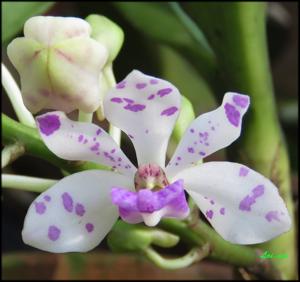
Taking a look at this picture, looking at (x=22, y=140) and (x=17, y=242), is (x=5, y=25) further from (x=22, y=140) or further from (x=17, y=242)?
(x=17, y=242)

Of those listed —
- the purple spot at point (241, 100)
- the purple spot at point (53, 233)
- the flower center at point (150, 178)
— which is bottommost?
the purple spot at point (53, 233)

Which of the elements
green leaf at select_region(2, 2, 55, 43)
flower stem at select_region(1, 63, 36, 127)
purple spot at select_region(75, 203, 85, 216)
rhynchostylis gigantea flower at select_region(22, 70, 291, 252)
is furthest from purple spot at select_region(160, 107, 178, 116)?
green leaf at select_region(2, 2, 55, 43)

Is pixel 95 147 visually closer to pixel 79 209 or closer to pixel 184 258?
pixel 79 209

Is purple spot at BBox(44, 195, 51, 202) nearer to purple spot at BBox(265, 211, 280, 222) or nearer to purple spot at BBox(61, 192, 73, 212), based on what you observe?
purple spot at BBox(61, 192, 73, 212)

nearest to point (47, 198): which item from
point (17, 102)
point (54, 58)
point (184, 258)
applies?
point (54, 58)

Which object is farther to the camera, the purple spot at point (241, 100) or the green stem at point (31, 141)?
the green stem at point (31, 141)

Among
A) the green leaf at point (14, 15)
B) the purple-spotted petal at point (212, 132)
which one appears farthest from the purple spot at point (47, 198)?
the green leaf at point (14, 15)

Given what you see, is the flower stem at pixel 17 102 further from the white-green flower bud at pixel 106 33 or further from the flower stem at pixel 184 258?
the flower stem at pixel 184 258
